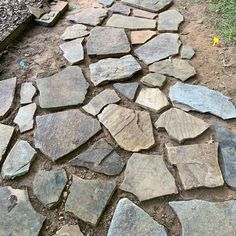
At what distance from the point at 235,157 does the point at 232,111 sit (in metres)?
0.39

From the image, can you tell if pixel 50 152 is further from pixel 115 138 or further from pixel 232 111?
pixel 232 111

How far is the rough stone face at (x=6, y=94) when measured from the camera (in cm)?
239

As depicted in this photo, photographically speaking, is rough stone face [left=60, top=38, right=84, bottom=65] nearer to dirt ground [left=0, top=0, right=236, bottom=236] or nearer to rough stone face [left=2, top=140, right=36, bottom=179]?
dirt ground [left=0, top=0, right=236, bottom=236]

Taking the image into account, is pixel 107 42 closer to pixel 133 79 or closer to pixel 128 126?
pixel 133 79

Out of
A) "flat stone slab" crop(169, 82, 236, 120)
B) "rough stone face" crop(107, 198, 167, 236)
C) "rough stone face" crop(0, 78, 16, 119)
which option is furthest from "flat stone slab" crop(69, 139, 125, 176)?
"rough stone face" crop(0, 78, 16, 119)

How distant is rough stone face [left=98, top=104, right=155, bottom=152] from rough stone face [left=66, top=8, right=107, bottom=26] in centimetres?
124

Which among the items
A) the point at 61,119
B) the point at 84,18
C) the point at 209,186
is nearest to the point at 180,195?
the point at 209,186

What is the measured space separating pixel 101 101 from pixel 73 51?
714 millimetres

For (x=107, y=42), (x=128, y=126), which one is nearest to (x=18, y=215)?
(x=128, y=126)

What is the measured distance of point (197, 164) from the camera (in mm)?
1917

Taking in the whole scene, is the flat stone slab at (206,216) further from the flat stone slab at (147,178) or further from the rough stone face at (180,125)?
the rough stone face at (180,125)

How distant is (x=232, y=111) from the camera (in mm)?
2217

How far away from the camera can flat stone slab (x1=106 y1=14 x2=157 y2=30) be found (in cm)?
308

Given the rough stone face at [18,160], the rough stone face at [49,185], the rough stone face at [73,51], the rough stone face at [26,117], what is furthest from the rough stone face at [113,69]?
the rough stone face at [49,185]
